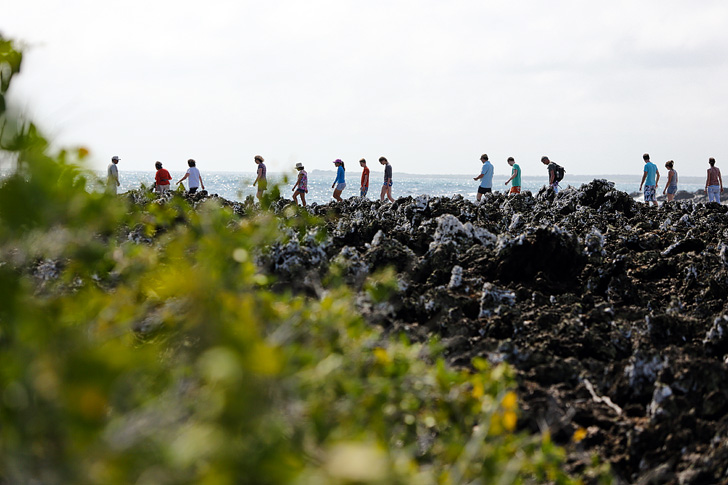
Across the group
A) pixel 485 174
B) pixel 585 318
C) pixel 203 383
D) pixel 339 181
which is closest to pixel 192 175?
pixel 339 181

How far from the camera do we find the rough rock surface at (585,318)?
13.6ft

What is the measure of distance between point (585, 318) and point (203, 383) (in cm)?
399

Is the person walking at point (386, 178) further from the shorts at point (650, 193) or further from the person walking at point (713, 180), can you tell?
the person walking at point (713, 180)

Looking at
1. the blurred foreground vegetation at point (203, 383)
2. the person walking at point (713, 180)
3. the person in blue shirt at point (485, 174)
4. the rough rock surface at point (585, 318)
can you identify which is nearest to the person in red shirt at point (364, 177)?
the person in blue shirt at point (485, 174)

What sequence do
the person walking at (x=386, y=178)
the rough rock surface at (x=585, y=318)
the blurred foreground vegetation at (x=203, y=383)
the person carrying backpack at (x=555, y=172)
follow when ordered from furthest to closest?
the person walking at (x=386, y=178) → the person carrying backpack at (x=555, y=172) → the rough rock surface at (x=585, y=318) → the blurred foreground vegetation at (x=203, y=383)

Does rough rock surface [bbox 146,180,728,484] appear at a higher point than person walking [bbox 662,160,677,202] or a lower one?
lower

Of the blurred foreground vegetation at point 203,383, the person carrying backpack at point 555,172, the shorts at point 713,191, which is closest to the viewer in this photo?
the blurred foreground vegetation at point 203,383

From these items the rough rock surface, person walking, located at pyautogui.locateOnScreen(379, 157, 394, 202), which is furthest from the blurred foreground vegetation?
person walking, located at pyautogui.locateOnScreen(379, 157, 394, 202)

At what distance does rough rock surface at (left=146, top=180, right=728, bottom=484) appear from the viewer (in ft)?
13.6

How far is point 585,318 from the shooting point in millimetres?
5734

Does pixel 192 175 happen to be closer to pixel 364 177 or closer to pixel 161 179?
pixel 161 179

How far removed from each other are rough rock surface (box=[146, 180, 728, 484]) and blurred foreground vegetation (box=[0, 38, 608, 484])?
722mm

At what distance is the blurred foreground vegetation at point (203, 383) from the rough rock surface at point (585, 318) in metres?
0.72

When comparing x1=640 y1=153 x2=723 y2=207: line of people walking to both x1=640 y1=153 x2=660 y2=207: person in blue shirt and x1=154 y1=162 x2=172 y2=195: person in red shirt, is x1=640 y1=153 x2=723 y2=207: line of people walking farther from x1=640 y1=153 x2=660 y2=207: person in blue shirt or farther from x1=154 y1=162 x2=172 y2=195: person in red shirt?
x1=154 y1=162 x2=172 y2=195: person in red shirt
